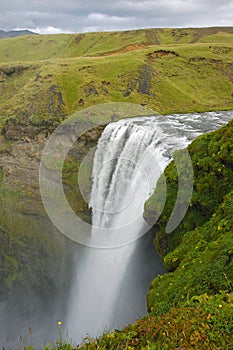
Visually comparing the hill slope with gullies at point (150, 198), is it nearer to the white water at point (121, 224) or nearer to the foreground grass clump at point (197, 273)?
the foreground grass clump at point (197, 273)

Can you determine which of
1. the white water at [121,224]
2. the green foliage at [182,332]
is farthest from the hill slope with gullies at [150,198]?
the white water at [121,224]

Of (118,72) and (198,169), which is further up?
(118,72)

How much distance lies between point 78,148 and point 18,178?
7222 millimetres

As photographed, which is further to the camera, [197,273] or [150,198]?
[150,198]

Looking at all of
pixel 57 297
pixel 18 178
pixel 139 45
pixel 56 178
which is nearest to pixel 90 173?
pixel 56 178

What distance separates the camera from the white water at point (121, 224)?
14.9 meters

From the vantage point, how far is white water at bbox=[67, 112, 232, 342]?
49.0ft

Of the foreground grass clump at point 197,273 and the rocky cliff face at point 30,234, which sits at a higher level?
the foreground grass clump at point 197,273

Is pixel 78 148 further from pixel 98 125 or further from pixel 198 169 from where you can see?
pixel 198 169

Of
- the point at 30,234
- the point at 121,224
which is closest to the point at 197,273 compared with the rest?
the point at 121,224

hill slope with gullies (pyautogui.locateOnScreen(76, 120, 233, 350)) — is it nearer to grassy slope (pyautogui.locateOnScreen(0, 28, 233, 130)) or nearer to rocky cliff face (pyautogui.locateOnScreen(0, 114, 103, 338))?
rocky cliff face (pyautogui.locateOnScreen(0, 114, 103, 338))

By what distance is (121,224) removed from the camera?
1891 centimetres

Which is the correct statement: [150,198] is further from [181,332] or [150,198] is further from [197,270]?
[181,332]

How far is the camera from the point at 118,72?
42.3m
